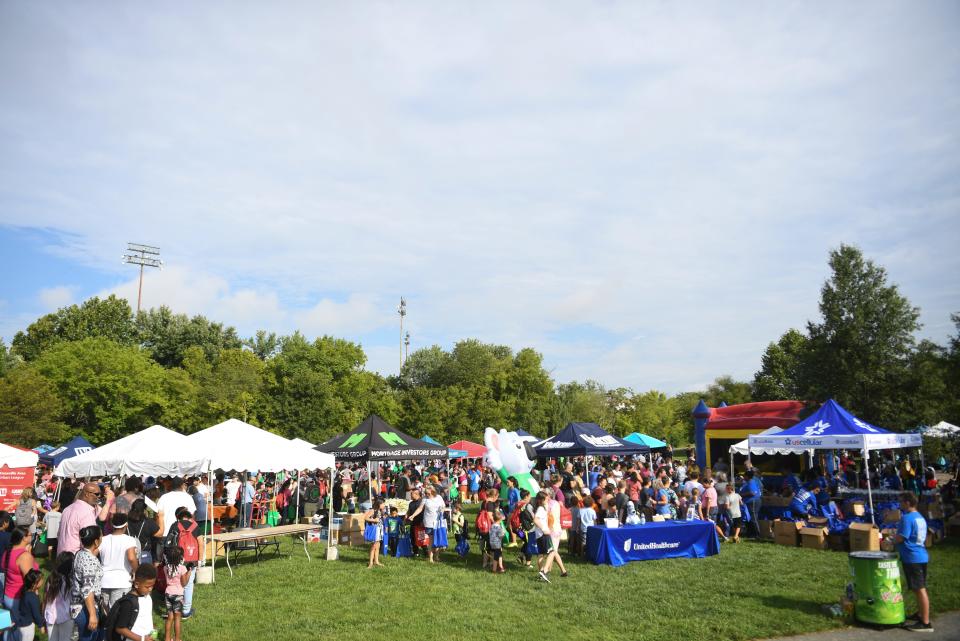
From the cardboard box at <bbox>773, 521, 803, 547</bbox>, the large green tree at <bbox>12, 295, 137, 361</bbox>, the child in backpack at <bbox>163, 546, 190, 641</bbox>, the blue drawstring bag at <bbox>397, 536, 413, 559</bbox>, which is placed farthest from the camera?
the large green tree at <bbox>12, 295, 137, 361</bbox>

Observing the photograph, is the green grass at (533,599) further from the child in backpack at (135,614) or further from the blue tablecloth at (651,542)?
the child in backpack at (135,614)

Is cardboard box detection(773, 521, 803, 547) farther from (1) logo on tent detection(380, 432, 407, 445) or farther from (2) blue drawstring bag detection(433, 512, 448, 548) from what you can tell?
(1) logo on tent detection(380, 432, 407, 445)

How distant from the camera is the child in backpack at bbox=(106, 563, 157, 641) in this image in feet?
16.1

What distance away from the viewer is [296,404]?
134ft

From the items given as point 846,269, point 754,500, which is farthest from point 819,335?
point 754,500

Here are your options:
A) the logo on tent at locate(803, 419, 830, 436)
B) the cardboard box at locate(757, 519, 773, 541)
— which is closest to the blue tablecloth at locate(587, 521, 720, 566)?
the cardboard box at locate(757, 519, 773, 541)

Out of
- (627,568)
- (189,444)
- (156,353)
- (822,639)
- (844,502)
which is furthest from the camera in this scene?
(156,353)

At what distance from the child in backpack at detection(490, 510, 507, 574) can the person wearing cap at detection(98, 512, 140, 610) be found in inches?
235

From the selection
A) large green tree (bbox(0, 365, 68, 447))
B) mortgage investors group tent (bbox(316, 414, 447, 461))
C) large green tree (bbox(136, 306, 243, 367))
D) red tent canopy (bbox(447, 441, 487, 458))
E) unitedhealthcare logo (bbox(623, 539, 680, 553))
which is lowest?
unitedhealthcare logo (bbox(623, 539, 680, 553))

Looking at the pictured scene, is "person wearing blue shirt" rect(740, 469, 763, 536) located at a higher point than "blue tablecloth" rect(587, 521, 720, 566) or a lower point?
higher

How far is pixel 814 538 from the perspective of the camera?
12898 millimetres

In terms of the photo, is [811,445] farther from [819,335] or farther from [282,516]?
[282,516]

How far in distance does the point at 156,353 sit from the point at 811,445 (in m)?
55.6

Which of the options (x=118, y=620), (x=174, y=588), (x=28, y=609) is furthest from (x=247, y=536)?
(x=118, y=620)
